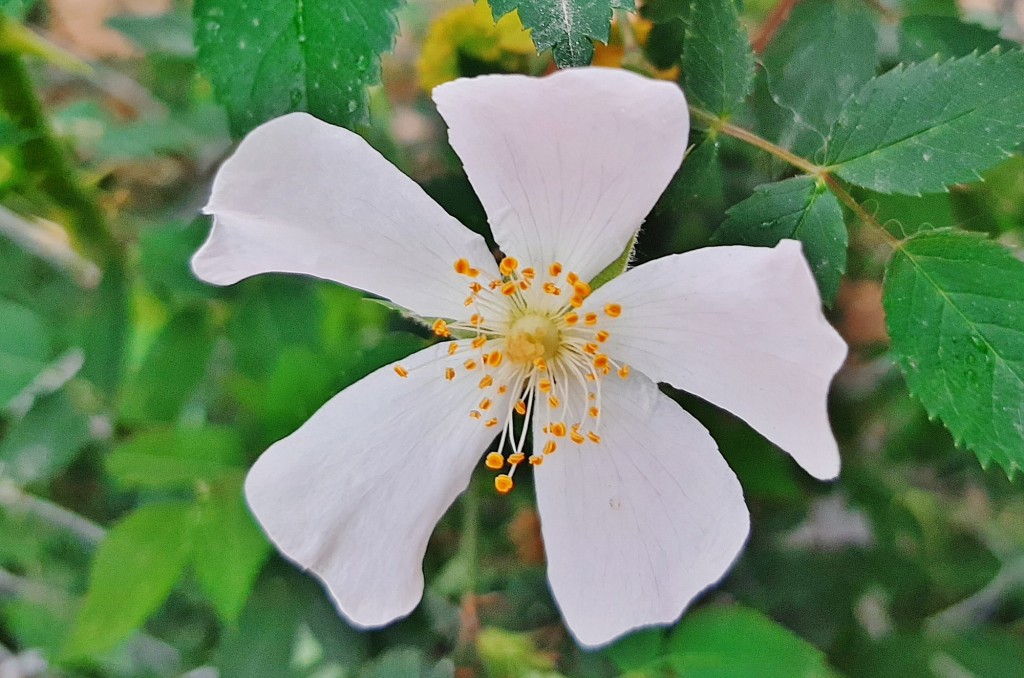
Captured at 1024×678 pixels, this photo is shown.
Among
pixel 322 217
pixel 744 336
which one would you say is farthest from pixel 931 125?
pixel 322 217

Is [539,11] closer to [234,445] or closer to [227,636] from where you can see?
[234,445]

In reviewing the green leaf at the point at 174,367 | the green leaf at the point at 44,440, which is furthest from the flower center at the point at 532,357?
the green leaf at the point at 44,440

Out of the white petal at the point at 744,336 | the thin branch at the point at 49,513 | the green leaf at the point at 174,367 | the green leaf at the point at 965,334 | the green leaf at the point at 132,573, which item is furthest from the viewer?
the thin branch at the point at 49,513

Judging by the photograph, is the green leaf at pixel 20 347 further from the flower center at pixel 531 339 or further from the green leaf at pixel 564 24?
the green leaf at pixel 564 24

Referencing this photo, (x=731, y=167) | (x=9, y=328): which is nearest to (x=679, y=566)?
(x=731, y=167)

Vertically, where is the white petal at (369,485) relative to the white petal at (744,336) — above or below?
below
